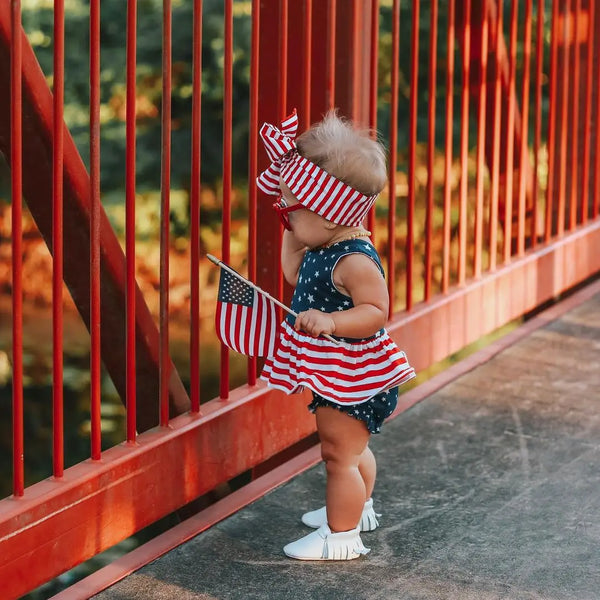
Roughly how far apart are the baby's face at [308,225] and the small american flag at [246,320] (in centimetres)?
17

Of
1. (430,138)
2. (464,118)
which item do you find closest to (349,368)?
(430,138)

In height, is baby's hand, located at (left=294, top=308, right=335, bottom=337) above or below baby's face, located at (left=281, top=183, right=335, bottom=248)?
below

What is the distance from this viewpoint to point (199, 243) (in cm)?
398

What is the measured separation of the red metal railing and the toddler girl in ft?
0.95

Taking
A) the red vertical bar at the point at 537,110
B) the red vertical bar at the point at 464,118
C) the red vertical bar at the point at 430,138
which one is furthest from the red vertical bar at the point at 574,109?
the red vertical bar at the point at 430,138

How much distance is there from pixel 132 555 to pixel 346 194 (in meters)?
0.96

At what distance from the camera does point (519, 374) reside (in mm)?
4438

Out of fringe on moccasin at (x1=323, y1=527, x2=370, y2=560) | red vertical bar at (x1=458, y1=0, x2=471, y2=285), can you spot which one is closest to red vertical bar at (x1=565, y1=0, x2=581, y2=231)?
red vertical bar at (x1=458, y1=0, x2=471, y2=285)

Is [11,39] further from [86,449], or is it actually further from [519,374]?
[86,449]

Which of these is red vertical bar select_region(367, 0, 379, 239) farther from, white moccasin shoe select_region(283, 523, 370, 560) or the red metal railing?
white moccasin shoe select_region(283, 523, 370, 560)

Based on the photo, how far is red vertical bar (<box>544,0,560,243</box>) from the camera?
520 cm

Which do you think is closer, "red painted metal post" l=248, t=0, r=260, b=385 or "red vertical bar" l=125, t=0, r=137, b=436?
"red vertical bar" l=125, t=0, r=137, b=436

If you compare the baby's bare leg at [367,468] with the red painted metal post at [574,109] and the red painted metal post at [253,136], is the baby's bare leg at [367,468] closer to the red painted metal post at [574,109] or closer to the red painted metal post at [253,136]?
the red painted metal post at [253,136]

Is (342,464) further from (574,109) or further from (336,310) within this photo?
(574,109)
